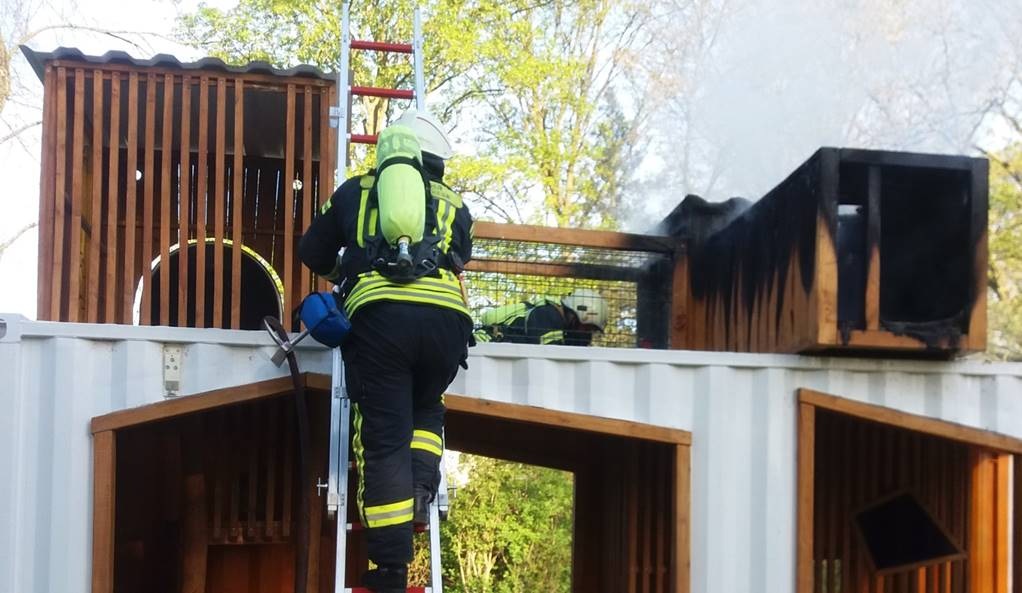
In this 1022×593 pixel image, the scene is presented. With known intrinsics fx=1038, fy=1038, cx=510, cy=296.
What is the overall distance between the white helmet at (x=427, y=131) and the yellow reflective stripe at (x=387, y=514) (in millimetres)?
1459

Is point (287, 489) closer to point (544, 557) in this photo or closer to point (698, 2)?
point (698, 2)

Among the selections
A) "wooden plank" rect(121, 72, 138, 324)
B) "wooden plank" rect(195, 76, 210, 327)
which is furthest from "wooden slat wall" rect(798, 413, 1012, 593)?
"wooden plank" rect(121, 72, 138, 324)

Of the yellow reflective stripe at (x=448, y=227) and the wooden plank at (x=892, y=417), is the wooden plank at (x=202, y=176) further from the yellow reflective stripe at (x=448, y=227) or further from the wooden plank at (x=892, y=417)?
the wooden plank at (x=892, y=417)

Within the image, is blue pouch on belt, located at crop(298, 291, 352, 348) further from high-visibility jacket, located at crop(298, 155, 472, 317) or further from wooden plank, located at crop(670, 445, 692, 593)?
wooden plank, located at crop(670, 445, 692, 593)

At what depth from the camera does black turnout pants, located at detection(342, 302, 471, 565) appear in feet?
12.5

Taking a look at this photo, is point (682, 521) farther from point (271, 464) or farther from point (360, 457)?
point (271, 464)

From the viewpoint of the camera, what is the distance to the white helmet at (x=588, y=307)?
6.56 m

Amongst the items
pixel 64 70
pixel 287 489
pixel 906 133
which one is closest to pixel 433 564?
pixel 287 489

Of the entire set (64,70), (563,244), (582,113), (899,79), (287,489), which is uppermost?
(582,113)

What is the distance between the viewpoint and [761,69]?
977 centimetres

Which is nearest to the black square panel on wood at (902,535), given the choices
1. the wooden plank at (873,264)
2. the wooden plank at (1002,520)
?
the wooden plank at (1002,520)

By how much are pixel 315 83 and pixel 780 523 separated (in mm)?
3580

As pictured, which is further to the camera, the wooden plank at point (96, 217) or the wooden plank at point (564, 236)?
the wooden plank at point (564, 236)

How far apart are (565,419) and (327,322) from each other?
1576 millimetres
